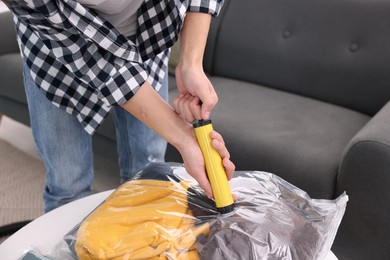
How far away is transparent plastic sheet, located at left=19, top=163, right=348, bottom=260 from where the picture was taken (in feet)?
1.90

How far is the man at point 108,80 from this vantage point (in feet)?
2.07

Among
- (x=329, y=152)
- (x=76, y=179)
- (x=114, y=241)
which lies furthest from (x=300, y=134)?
(x=114, y=241)

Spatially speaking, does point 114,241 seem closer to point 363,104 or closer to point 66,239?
point 66,239

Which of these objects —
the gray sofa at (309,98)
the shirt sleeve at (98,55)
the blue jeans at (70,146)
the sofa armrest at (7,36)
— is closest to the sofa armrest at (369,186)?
the gray sofa at (309,98)

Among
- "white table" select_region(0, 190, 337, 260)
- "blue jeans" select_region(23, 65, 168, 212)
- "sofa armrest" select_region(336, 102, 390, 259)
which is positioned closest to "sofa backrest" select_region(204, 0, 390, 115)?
"sofa armrest" select_region(336, 102, 390, 259)

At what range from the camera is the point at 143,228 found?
0.60 meters

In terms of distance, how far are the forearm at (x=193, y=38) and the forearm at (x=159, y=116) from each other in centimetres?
9

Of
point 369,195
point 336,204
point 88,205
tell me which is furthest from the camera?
point 369,195

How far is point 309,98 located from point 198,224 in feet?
3.48

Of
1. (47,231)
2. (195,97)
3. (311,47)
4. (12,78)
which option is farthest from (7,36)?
(195,97)

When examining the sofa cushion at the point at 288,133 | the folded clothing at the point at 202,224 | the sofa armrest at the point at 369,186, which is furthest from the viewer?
the sofa cushion at the point at 288,133

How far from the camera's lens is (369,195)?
3.43 ft

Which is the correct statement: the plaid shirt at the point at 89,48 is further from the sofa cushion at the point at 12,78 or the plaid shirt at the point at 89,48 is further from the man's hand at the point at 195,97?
the sofa cushion at the point at 12,78

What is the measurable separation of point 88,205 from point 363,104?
103 cm
